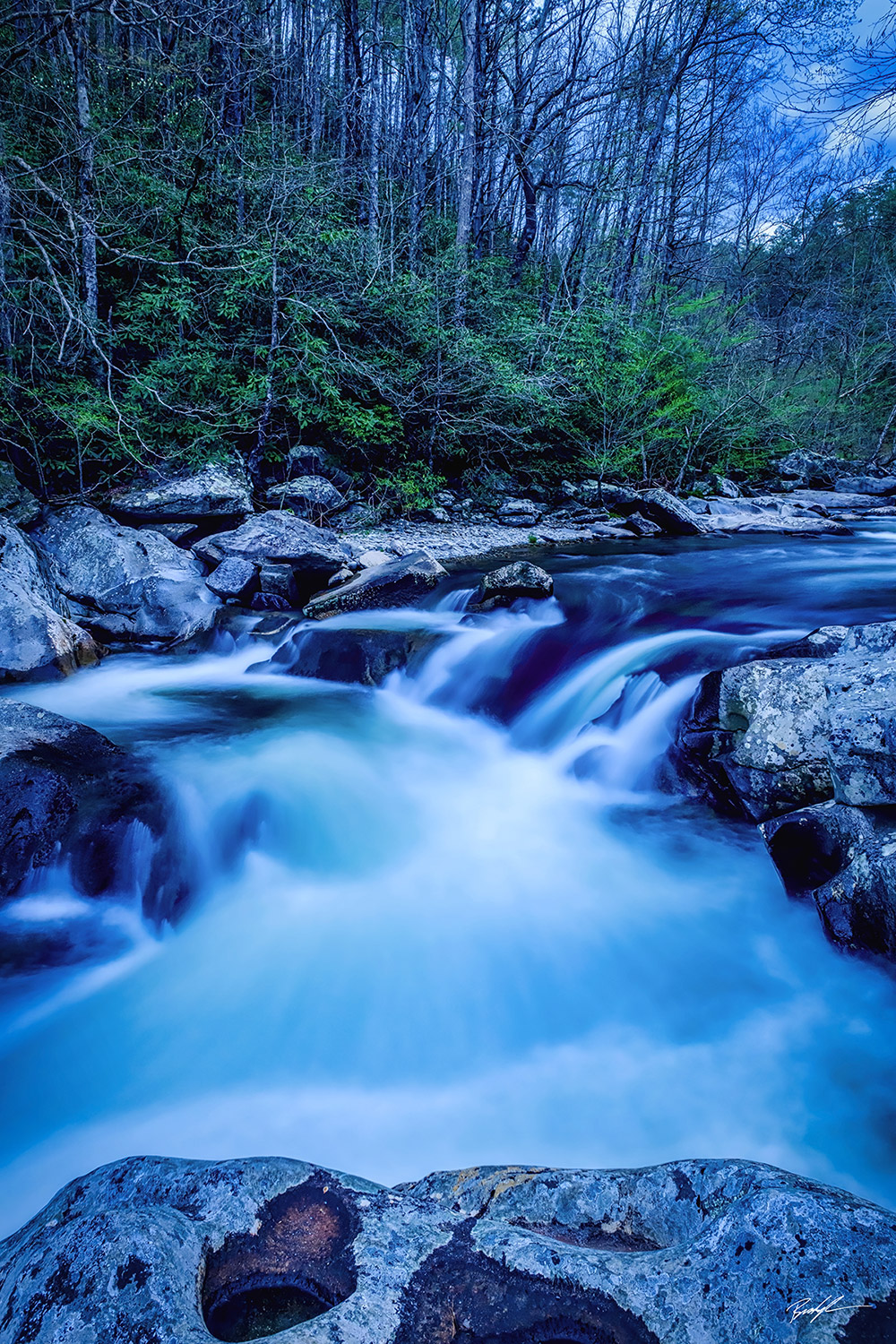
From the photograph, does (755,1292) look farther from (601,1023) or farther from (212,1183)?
(601,1023)

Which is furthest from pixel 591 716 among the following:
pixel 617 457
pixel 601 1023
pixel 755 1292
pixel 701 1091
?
pixel 617 457

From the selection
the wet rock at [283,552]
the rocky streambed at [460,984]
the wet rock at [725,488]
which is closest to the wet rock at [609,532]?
the wet rock at [725,488]

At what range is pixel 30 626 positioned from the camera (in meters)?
5.70

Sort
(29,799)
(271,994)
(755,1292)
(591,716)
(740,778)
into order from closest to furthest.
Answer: (755,1292), (271,994), (29,799), (740,778), (591,716)

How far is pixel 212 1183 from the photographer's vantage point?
Result: 1272mm

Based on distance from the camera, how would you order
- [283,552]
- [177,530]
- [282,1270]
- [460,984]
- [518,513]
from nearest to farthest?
[282,1270], [460,984], [283,552], [177,530], [518,513]

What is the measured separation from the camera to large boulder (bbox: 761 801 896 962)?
2.69 m

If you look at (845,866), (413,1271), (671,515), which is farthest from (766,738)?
(671,515)

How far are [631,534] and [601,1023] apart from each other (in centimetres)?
924

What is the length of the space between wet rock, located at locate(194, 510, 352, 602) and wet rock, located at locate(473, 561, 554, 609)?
6.58 ft

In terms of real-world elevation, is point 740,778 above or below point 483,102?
below

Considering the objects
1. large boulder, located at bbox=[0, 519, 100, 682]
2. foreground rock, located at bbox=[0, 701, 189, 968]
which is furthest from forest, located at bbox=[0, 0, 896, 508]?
foreground rock, located at bbox=[0, 701, 189, 968]
